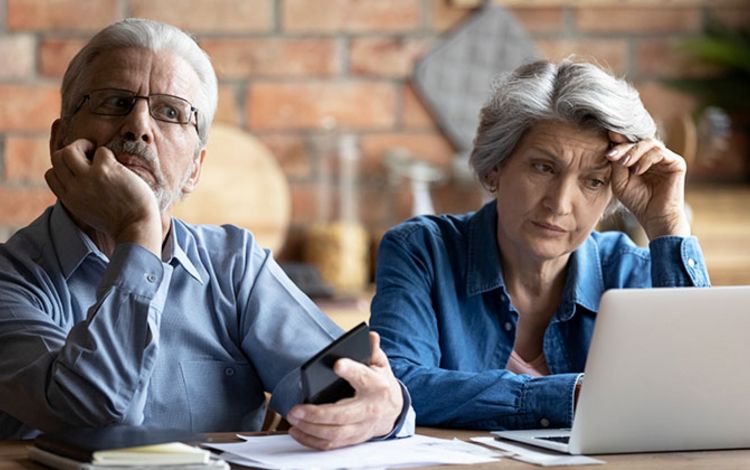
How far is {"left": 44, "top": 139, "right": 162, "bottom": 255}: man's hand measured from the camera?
1644mm

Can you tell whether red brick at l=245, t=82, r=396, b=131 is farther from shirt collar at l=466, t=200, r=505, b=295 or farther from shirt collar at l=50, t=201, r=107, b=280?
shirt collar at l=50, t=201, r=107, b=280

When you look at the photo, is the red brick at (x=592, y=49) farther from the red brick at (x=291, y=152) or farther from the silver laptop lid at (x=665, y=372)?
the silver laptop lid at (x=665, y=372)

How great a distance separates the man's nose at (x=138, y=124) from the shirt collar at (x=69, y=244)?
146 mm

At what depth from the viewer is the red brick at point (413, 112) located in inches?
141

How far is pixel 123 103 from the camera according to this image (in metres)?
1.80

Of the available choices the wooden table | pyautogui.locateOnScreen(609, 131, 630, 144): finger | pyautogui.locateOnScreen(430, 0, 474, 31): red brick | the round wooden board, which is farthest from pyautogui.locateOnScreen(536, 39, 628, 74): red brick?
the wooden table

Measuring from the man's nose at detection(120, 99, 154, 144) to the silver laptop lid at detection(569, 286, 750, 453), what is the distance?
690mm

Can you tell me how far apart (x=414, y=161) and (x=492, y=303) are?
4.88 ft

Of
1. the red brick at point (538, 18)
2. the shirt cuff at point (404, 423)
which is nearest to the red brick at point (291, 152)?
the red brick at point (538, 18)

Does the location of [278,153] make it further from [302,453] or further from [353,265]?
[302,453]

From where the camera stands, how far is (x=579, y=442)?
1536 millimetres

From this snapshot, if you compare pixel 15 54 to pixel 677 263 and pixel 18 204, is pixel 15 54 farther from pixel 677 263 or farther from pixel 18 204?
pixel 677 263

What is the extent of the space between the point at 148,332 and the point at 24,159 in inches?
79.5

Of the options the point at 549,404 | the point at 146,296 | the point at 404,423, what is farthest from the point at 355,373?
the point at 549,404
